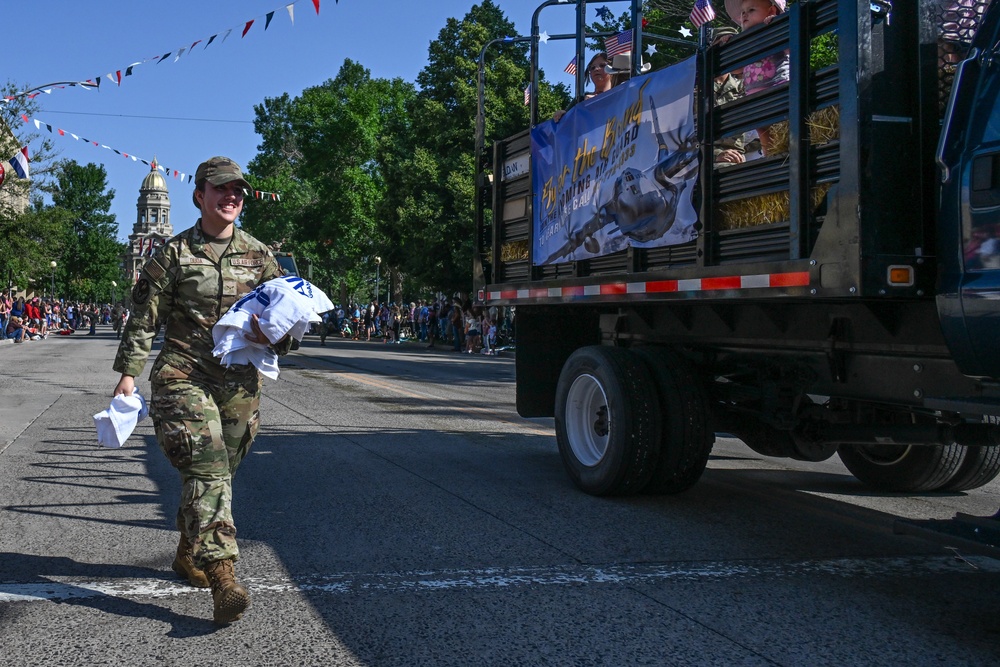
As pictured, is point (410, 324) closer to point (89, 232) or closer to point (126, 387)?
point (126, 387)

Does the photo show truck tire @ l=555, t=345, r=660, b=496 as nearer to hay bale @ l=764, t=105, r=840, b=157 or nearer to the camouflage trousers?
→ hay bale @ l=764, t=105, r=840, b=157

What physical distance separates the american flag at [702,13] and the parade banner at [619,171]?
75 centimetres

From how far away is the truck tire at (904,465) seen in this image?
21.7 feet

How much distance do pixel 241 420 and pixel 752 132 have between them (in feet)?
9.21

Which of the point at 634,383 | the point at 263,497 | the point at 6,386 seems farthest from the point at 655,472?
the point at 6,386

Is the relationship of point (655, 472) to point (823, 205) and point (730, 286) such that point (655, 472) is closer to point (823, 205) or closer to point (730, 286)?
point (730, 286)

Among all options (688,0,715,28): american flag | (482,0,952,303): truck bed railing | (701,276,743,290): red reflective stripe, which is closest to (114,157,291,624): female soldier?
(701,276,743,290): red reflective stripe

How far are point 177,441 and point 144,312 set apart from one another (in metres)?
0.59

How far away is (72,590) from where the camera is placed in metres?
4.58

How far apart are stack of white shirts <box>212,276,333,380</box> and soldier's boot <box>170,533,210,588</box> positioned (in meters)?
0.81

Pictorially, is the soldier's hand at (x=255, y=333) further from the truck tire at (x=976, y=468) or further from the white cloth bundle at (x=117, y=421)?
the truck tire at (x=976, y=468)

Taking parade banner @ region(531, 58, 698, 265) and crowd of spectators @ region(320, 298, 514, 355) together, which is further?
crowd of spectators @ region(320, 298, 514, 355)

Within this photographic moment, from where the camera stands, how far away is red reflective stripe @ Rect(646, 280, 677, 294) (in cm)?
588

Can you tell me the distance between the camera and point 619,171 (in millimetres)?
6430
